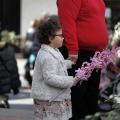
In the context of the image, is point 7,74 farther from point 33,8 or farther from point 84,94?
point 33,8

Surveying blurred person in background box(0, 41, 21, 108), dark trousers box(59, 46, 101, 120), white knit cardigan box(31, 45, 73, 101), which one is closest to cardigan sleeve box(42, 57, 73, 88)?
white knit cardigan box(31, 45, 73, 101)

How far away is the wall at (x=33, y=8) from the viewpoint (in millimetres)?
22641

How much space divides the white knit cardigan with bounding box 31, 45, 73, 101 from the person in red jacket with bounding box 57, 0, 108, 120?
0.51 meters

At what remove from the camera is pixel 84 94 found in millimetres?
6449

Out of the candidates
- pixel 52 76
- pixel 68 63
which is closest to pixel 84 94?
pixel 68 63

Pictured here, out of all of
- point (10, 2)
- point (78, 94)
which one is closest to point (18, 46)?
point (10, 2)

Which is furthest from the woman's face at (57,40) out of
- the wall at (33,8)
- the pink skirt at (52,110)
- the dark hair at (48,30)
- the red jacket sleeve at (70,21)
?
the wall at (33,8)

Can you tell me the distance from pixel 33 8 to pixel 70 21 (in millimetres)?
16883

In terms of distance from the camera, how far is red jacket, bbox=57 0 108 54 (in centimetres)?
605

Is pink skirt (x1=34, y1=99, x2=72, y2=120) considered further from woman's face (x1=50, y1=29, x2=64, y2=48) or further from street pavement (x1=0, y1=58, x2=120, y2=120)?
street pavement (x1=0, y1=58, x2=120, y2=120)

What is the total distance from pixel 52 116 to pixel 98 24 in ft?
4.08

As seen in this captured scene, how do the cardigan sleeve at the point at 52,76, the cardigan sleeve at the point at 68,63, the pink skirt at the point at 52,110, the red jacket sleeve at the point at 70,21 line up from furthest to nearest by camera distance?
the red jacket sleeve at the point at 70,21 < the cardigan sleeve at the point at 68,63 < the pink skirt at the point at 52,110 < the cardigan sleeve at the point at 52,76

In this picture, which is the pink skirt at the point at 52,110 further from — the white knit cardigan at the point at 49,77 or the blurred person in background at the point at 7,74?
the blurred person in background at the point at 7,74

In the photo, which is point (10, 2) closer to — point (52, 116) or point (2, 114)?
point (2, 114)
